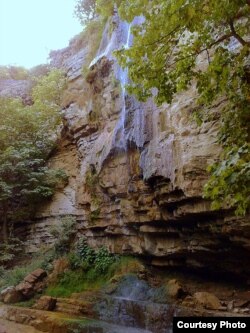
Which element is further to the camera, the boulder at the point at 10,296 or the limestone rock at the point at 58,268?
the limestone rock at the point at 58,268

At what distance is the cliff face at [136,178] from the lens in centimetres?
759

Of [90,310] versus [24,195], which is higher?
[24,195]

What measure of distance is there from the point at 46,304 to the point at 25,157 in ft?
23.0

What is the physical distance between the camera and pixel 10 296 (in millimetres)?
9961

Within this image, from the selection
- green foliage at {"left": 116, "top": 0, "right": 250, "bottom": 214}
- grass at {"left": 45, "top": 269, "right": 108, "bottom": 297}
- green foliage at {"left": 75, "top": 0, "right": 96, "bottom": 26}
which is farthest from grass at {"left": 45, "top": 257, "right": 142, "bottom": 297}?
green foliage at {"left": 75, "top": 0, "right": 96, "bottom": 26}

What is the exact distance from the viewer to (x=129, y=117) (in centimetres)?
1033

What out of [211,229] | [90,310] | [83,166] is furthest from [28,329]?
[83,166]

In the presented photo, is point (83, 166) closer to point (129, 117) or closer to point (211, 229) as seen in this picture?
point (129, 117)

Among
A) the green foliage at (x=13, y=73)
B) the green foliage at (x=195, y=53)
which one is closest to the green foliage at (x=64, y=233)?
the green foliage at (x=195, y=53)

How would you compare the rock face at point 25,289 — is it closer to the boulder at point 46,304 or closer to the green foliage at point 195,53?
the boulder at point 46,304

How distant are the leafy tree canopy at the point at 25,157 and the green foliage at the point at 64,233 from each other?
73.2 inches

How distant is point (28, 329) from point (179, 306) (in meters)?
3.39

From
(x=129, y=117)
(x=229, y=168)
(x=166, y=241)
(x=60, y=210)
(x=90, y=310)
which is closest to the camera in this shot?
(x=229, y=168)

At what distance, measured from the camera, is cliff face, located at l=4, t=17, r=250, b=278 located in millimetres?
7590
